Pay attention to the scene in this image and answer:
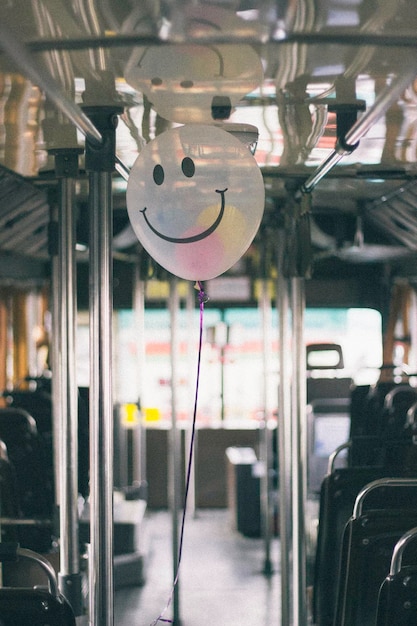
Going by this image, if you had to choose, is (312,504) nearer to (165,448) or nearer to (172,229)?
(165,448)

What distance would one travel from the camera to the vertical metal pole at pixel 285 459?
417cm

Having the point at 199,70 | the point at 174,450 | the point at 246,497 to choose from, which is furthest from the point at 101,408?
the point at 246,497

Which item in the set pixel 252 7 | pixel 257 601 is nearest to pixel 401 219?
pixel 257 601

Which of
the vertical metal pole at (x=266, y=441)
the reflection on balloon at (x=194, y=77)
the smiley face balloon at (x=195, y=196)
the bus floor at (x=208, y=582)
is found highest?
the reflection on balloon at (x=194, y=77)

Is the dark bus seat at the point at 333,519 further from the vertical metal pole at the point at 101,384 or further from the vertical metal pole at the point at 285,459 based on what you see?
the vertical metal pole at the point at 101,384

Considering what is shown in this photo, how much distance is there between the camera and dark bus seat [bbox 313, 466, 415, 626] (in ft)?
11.6

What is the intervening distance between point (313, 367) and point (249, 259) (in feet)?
11.9

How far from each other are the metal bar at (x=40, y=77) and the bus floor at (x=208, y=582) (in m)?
3.05

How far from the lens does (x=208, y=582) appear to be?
21.0 ft

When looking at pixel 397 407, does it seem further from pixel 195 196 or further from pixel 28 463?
pixel 195 196

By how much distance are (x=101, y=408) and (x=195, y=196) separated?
812 mm

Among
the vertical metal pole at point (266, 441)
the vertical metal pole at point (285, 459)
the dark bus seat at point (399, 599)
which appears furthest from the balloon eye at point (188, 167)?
the vertical metal pole at point (266, 441)

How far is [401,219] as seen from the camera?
5.97 m

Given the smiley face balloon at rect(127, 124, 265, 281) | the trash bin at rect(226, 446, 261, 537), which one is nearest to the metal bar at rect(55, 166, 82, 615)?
the smiley face balloon at rect(127, 124, 265, 281)
